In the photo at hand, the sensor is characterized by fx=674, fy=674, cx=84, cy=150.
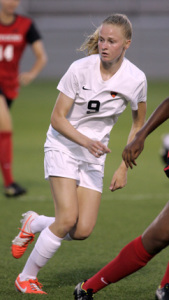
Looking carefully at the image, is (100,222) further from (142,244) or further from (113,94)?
(142,244)

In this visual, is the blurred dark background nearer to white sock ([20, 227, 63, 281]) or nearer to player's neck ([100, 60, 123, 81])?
player's neck ([100, 60, 123, 81])

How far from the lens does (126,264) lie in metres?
3.91

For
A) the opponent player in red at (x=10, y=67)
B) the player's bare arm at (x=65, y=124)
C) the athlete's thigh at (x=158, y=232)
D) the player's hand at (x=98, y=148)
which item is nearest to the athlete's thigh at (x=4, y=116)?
the opponent player in red at (x=10, y=67)

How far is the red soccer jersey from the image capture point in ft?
28.6

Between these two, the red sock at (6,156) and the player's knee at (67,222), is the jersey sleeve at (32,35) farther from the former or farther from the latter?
the player's knee at (67,222)

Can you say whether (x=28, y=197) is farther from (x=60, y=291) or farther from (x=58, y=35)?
(x=58, y=35)

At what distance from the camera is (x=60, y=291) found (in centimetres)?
453

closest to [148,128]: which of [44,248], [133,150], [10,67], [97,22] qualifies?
[133,150]

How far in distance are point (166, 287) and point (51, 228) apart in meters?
0.91

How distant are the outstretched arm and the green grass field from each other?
1097 millimetres

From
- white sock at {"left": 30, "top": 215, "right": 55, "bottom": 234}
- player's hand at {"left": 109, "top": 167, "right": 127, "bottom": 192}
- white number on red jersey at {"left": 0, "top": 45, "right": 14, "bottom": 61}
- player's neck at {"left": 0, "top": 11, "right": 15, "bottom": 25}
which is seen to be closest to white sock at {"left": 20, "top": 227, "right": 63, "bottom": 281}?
white sock at {"left": 30, "top": 215, "right": 55, "bottom": 234}

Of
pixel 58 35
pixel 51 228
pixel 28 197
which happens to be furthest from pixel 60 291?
pixel 58 35

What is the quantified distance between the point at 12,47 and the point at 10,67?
11.2 inches

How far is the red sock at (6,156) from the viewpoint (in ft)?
27.7
